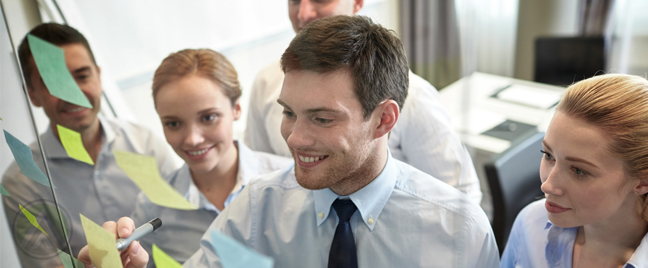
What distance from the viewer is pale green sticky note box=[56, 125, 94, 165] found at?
624 millimetres

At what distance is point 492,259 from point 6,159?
2.41 ft

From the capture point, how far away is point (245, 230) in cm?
74

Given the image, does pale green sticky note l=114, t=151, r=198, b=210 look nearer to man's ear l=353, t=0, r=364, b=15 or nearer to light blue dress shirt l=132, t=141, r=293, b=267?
light blue dress shirt l=132, t=141, r=293, b=267

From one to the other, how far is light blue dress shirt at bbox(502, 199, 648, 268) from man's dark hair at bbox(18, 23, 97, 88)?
85 centimetres

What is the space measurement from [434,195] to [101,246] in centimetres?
45

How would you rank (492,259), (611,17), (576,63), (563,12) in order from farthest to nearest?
1. (563,12)
2. (611,17)
3. (576,63)
4. (492,259)

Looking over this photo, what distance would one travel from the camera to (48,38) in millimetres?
586

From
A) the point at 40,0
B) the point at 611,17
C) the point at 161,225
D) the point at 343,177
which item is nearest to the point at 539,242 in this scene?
the point at 343,177

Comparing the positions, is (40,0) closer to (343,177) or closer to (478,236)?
(343,177)

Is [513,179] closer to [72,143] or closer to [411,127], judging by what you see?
[411,127]

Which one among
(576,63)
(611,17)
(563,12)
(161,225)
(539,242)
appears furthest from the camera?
(563,12)

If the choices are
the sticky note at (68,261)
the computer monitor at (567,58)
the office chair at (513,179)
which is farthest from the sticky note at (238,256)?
the computer monitor at (567,58)

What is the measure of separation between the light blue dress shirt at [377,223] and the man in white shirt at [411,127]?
0.09ft

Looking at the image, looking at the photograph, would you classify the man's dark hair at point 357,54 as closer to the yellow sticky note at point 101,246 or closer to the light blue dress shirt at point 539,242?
the yellow sticky note at point 101,246
